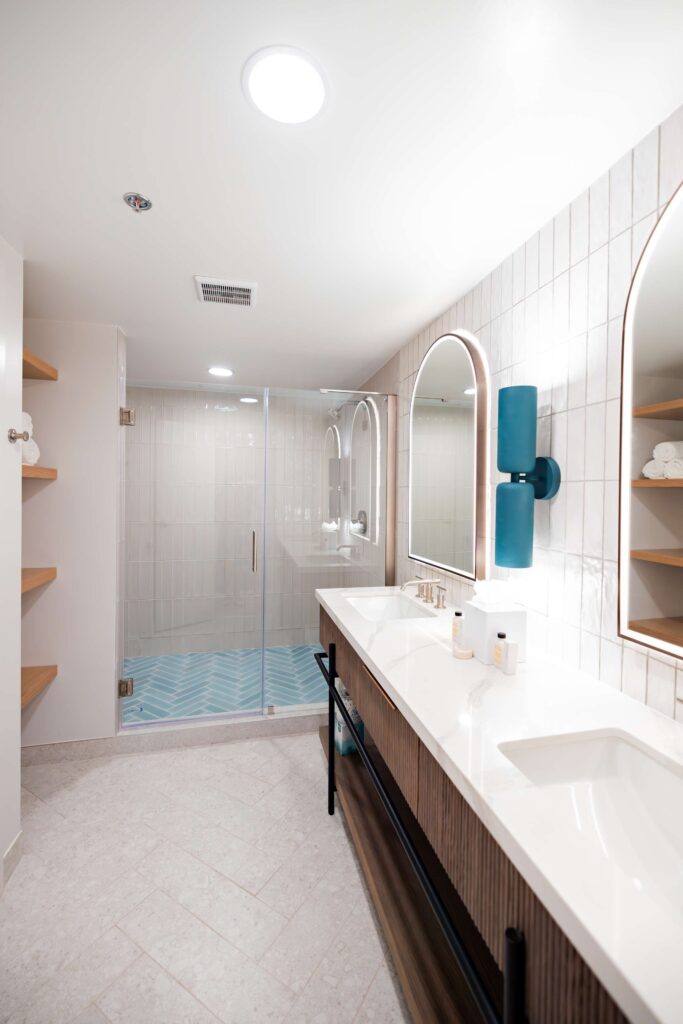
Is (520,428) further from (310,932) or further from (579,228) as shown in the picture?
(310,932)

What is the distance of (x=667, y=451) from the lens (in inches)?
41.9

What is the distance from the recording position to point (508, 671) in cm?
128

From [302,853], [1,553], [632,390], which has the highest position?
[632,390]

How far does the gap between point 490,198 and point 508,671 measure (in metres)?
1.37

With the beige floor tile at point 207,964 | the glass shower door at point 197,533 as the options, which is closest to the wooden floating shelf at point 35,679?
the glass shower door at point 197,533

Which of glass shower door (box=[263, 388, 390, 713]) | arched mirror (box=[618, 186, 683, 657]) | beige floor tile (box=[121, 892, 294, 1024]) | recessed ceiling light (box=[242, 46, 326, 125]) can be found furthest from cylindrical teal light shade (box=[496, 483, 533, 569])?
glass shower door (box=[263, 388, 390, 713])

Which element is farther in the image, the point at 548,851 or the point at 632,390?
the point at 632,390

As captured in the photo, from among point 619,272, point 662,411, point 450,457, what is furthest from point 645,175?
point 450,457

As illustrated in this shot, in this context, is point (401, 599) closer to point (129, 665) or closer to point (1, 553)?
point (1, 553)

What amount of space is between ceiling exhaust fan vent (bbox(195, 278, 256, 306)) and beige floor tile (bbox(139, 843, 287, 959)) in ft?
7.60

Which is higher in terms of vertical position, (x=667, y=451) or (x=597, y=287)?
(x=597, y=287)

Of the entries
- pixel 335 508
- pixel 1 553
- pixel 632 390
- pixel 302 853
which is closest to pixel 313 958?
pixel 302 853

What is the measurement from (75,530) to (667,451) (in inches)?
102

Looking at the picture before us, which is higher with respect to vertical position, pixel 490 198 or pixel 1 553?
pixel 490 198
